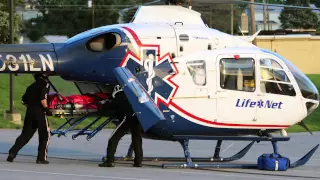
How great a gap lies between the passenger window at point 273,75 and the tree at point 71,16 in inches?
2603

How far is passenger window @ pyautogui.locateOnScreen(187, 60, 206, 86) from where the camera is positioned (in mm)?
14086

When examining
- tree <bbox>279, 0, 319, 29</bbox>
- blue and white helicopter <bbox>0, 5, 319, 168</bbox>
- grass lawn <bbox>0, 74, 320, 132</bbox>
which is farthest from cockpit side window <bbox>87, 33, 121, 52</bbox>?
tree <bbox>279, 0, 319, 29</bbox>

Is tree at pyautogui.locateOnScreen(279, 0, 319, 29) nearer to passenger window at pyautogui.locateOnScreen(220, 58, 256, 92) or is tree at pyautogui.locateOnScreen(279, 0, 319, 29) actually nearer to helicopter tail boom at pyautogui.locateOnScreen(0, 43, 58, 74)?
passenger window at pyautogui.locateOnScreen(220, 58, 256, 92)

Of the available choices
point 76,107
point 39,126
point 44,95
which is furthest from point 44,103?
point 76,107

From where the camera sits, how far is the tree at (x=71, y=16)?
80.9 metres

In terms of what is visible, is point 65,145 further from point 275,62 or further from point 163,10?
point 275,62

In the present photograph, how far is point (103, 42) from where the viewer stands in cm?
1418

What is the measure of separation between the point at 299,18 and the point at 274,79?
2947 inches

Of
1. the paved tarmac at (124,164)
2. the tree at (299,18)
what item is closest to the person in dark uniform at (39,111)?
the paved tarmac at (124,164)

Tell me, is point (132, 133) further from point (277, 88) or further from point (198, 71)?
point (277, 88)

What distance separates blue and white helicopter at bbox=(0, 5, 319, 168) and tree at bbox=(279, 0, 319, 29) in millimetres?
70147

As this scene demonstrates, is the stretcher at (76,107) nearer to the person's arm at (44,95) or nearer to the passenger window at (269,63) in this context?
the person's arm at (44,95)

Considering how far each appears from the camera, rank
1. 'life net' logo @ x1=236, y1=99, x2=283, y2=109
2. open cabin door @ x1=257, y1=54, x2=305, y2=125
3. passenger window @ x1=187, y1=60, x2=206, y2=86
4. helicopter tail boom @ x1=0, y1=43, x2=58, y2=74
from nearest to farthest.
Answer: helicopter tail boom @ x1=0, y1=43, x2=58, y2=74
passenger window @ x1=187, y1=60, x2=206, y2=86
'life net' logo @ x1=236, y1=99, x2=283, y2=109
open cabin door @ x1=257, y1=54, x2=305, y2=125

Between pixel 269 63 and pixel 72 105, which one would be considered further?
pixel 269 63
